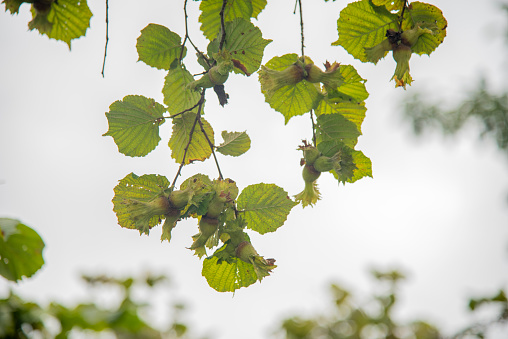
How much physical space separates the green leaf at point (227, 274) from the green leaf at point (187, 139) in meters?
0.34

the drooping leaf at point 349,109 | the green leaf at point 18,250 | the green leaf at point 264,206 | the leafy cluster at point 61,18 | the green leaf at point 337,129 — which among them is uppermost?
the drooping leaf at point 349,109

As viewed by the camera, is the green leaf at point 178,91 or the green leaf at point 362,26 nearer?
the green leaf at point 362,26

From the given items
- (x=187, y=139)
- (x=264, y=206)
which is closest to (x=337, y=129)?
(x=264, y=206)

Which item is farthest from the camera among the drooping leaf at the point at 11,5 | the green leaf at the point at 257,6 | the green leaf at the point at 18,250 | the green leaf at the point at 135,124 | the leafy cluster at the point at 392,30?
the green leaf at the point at 257,6

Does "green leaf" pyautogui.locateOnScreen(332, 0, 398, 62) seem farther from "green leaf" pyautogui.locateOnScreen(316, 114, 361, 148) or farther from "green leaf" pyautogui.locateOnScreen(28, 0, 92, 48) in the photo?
"green leaf" pyautogui.locateOnScreen(28, 0, 92, 48)

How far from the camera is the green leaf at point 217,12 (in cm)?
133

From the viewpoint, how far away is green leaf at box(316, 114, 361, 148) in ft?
3.81

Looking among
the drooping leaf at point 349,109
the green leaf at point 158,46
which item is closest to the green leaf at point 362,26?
the drooping leaf at point 349,109

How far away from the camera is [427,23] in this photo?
116 centimetres

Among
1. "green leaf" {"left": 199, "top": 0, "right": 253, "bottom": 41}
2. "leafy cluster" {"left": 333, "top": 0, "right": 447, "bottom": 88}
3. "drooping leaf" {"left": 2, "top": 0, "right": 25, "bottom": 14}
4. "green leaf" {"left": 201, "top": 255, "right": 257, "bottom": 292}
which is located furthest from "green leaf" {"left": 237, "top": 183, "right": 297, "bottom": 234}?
"drooping leaf" {"left": 2, "top": 0, "right": 25, "bottom": 14}

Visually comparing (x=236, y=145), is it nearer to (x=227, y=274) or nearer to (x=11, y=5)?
(x=227, y=274)

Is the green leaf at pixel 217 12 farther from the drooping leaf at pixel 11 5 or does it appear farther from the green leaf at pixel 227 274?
the green leaf at pixel 227 274

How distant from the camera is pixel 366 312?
5.80 feet

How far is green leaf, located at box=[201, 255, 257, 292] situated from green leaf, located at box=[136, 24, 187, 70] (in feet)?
2.08
